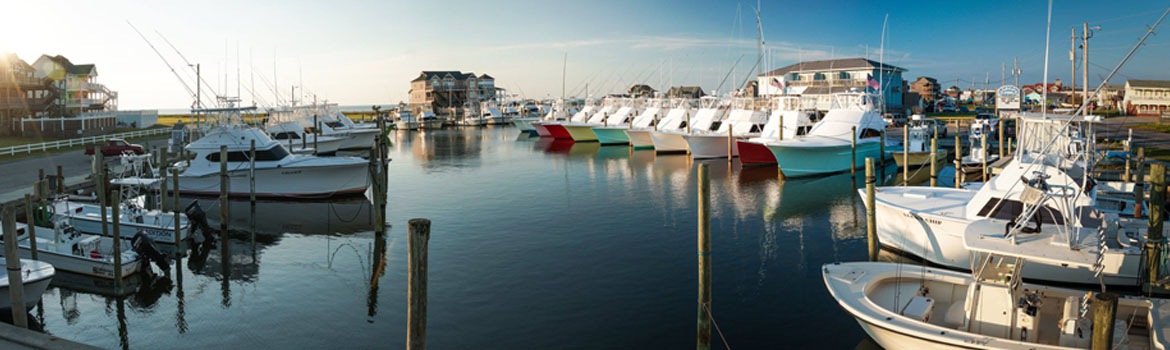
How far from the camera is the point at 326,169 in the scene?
3462 centimetres

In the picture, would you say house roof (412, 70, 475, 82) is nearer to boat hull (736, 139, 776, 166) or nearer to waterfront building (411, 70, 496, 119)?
waterfront building (411, 70, 496, 119)

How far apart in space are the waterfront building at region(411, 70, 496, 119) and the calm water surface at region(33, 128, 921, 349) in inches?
3946

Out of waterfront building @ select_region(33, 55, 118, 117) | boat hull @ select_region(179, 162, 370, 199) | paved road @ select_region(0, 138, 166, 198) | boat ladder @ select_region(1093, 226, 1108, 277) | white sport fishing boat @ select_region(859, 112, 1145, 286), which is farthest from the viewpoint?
waterfront building @ select_region(33, 55, 118, 117)

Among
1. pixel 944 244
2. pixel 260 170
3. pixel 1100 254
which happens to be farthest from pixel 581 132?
pixel 1100 254

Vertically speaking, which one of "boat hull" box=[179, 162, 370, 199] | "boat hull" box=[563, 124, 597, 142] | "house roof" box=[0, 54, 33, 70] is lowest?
"boat hull" box=[179, 162, 370, 199]

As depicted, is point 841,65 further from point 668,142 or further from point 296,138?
point 296,138

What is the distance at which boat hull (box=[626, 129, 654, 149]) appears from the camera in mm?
64562

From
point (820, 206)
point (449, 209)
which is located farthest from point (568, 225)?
point (820, 206)

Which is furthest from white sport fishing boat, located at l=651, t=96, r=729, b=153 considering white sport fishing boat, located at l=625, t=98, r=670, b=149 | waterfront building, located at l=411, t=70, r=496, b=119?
waterfront building, located at l=411, t=70, r=496, b=119

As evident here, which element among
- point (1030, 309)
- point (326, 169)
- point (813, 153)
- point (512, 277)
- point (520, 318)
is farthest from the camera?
point (813, 153)

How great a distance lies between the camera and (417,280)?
419 inches

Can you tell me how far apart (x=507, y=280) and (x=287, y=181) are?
18196mm

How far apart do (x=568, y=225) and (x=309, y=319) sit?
12.7 m

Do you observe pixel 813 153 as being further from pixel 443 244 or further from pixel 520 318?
pixel 520 318
